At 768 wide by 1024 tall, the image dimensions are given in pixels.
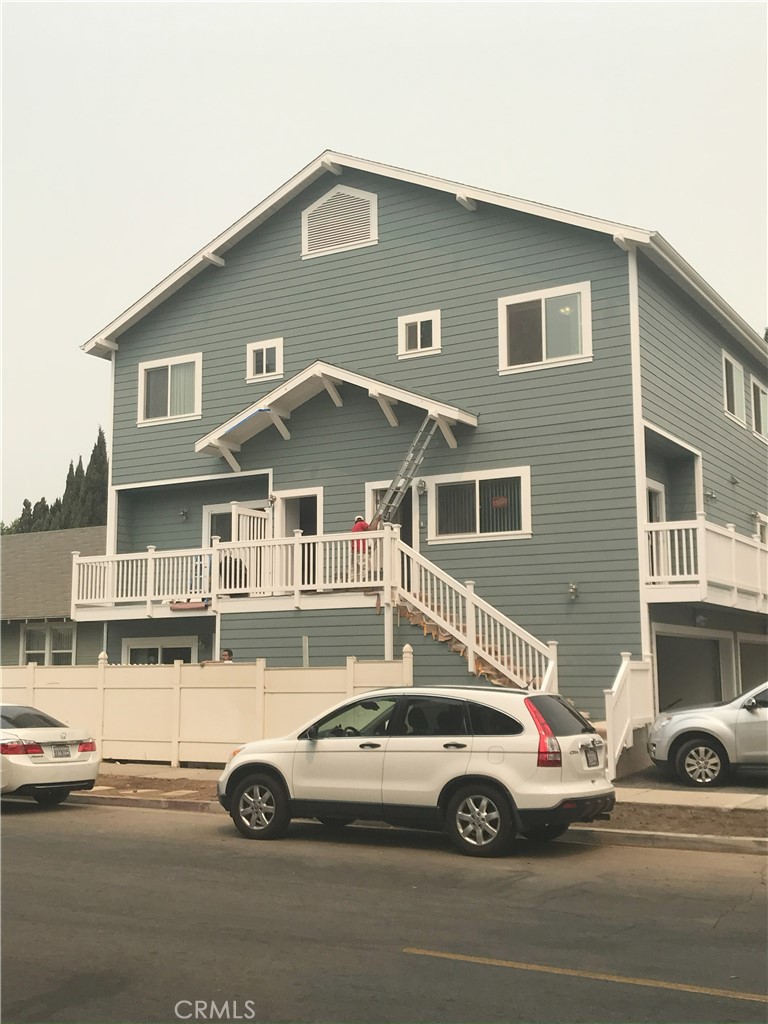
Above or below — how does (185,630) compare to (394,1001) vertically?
above

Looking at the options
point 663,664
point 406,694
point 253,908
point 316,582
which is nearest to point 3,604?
point 316,582

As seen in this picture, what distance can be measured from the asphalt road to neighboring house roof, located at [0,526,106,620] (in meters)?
19.0

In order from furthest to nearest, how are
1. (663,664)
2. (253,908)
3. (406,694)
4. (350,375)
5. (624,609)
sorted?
(663,664), (350,375), (624,609), (406,694), (253,908)

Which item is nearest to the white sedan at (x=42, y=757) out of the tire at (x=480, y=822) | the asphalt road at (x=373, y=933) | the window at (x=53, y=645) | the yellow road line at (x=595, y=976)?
the asphalt road at (x=373, y=933)

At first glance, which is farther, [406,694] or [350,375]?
[350,375]

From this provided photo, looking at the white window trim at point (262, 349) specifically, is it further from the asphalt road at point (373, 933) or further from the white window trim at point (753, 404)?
the asphalt road at point (373, 933)

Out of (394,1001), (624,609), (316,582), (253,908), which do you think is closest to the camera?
(394,1001)

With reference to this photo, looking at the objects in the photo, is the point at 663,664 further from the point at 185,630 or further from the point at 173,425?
the point at 173,425

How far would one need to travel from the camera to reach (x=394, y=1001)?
19.8 ft

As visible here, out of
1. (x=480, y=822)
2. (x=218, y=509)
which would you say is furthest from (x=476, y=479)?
(x=480, y=822)

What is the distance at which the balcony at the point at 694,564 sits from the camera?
706 inches

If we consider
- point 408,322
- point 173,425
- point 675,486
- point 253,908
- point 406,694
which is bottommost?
point 253,908

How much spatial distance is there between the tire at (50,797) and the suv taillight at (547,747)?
756 centimetres

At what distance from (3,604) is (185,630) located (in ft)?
28.5
